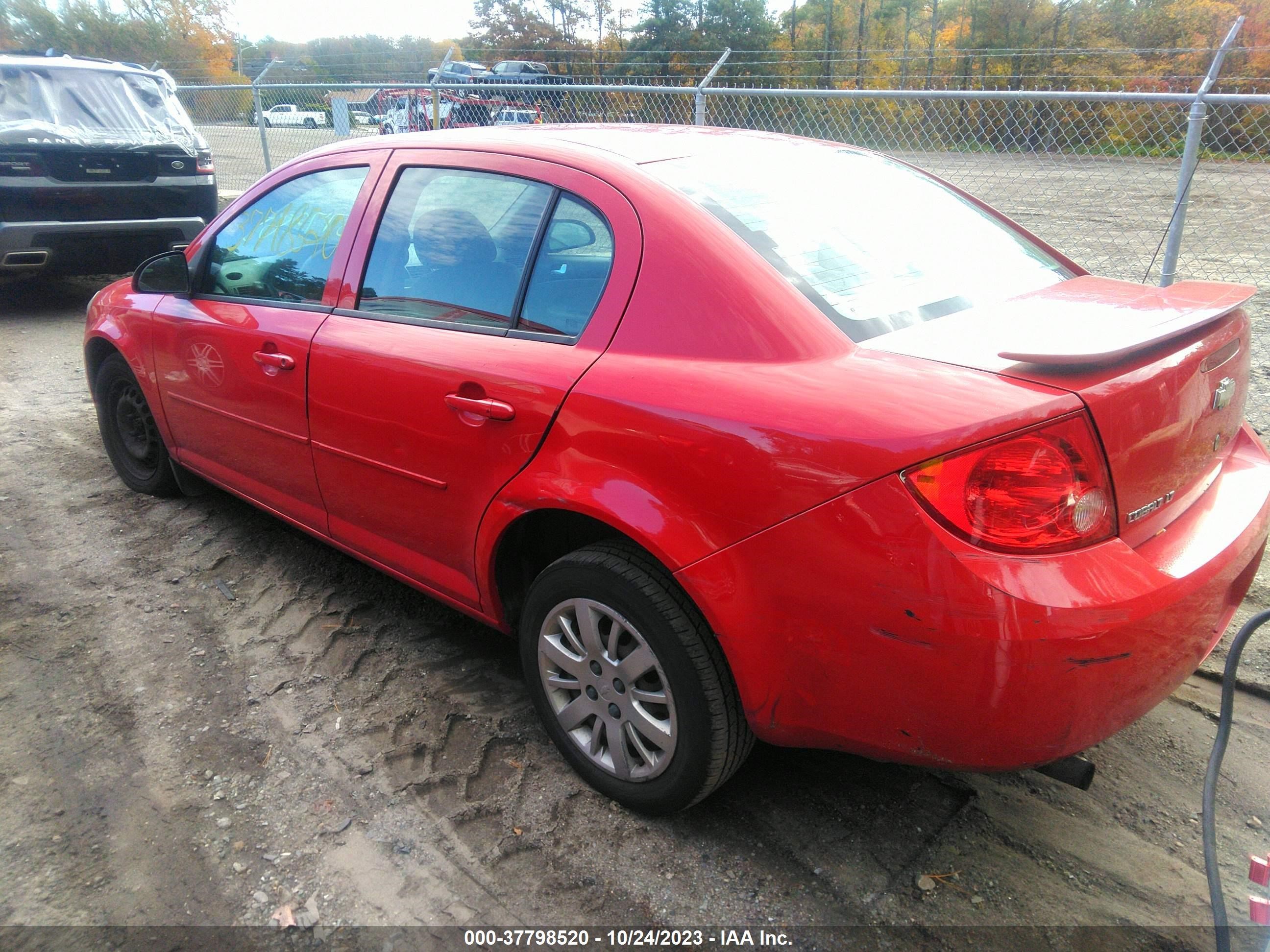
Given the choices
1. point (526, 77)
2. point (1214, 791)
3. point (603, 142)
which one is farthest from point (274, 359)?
point (526, 77)

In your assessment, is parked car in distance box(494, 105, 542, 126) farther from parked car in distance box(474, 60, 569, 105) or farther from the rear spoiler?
the rear spoiler

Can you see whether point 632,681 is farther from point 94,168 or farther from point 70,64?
point 70,64

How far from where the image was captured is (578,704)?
2.42m

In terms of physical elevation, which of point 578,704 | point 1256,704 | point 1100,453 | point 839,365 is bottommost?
point 1256,704

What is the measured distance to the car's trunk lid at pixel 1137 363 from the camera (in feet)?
5.87

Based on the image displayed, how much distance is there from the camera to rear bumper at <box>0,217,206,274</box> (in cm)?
693

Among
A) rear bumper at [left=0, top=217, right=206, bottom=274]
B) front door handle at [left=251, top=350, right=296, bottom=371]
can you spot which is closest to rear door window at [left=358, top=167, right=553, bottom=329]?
front door handle at [left=251, top=350, right=296, bottom=371]

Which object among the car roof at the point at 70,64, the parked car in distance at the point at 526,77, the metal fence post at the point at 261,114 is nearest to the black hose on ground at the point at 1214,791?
the parked car in distance at the point at 526,77

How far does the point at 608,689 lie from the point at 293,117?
1199cm

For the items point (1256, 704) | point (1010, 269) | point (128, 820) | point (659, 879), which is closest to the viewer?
point (659, 879)

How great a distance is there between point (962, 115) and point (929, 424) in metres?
6.82

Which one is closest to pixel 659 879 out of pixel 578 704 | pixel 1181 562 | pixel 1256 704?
pixel 578 704

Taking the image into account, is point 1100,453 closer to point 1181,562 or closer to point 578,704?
point 1181,562

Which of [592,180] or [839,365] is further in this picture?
[592,180]
